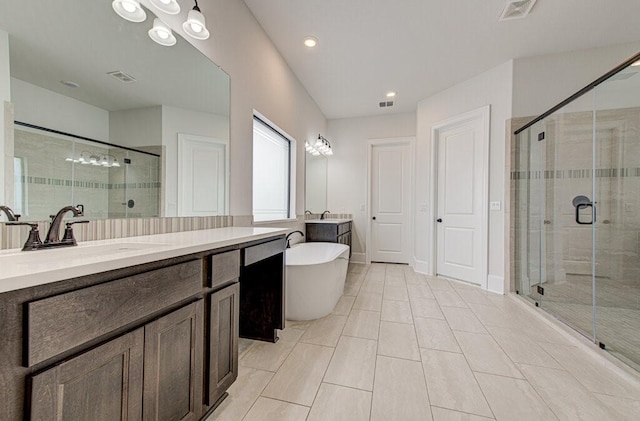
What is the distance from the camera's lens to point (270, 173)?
3088mm

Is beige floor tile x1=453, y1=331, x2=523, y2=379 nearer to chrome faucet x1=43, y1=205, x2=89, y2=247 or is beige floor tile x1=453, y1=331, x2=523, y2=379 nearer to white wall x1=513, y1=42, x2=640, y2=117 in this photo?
chrome faucet x1=43, y1=205, x2=89, y2=247

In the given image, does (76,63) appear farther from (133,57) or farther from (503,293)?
(503,293)

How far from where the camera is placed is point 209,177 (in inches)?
73.1

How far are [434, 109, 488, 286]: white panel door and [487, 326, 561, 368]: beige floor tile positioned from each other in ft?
4.44

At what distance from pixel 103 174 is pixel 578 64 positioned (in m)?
4.57

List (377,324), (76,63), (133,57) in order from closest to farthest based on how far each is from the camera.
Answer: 1. (76,63)
2. (133,57)
3. (377,324)

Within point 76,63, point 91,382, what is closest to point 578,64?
point 76,63

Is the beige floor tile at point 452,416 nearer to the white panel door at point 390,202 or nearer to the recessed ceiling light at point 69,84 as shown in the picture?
the recessed ceiling light at point 69,84

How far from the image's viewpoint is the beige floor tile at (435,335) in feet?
6.42

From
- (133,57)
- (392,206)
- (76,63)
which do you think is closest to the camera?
(76,63)

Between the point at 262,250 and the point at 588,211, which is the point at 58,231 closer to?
the point at 262,250

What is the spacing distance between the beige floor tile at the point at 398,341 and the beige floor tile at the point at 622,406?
0.93 meters

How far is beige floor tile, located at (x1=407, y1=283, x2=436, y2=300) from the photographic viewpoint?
3.11 m

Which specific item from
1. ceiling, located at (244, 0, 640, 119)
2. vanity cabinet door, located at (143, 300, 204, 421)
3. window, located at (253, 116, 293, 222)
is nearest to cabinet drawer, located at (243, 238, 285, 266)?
vanity cabinet door, located at (143, 300, 204, 421)
